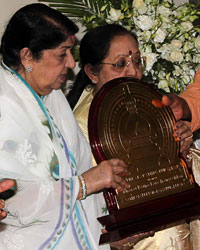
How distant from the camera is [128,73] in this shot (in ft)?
8.41

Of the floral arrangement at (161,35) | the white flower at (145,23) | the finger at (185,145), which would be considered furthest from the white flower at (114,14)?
the finger at (185,145)

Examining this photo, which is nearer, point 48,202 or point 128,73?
point 48,202

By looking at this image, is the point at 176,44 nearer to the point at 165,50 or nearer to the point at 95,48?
the point at 165,50

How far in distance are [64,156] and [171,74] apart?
102 cm

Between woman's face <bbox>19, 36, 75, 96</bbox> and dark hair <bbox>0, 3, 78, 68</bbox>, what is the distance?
23 millimetres

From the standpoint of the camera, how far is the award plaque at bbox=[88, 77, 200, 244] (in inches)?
85.2

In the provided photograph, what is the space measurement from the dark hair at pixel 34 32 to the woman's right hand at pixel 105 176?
503 mm

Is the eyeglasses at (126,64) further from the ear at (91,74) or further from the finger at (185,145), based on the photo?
the finger at (185,145)

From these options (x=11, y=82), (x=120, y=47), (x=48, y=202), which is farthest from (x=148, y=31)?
(x=48, y=202)

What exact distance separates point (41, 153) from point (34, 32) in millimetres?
479

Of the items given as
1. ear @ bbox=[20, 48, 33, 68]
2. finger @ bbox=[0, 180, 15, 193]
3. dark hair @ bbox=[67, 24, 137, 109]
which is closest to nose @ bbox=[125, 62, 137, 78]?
dark hair @ bbox=[67, 24, 137, 109]

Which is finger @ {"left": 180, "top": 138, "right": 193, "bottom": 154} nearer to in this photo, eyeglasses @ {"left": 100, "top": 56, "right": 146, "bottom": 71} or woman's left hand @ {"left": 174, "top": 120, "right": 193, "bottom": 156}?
woman's left hand @ {"left": 174, "top": 120, "right": 193, "bottom": 156}

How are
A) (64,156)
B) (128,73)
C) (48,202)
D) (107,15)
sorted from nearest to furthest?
(48,202), (64,156), (128,73), (107,15)

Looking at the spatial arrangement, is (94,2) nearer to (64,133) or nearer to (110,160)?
(64,133)
